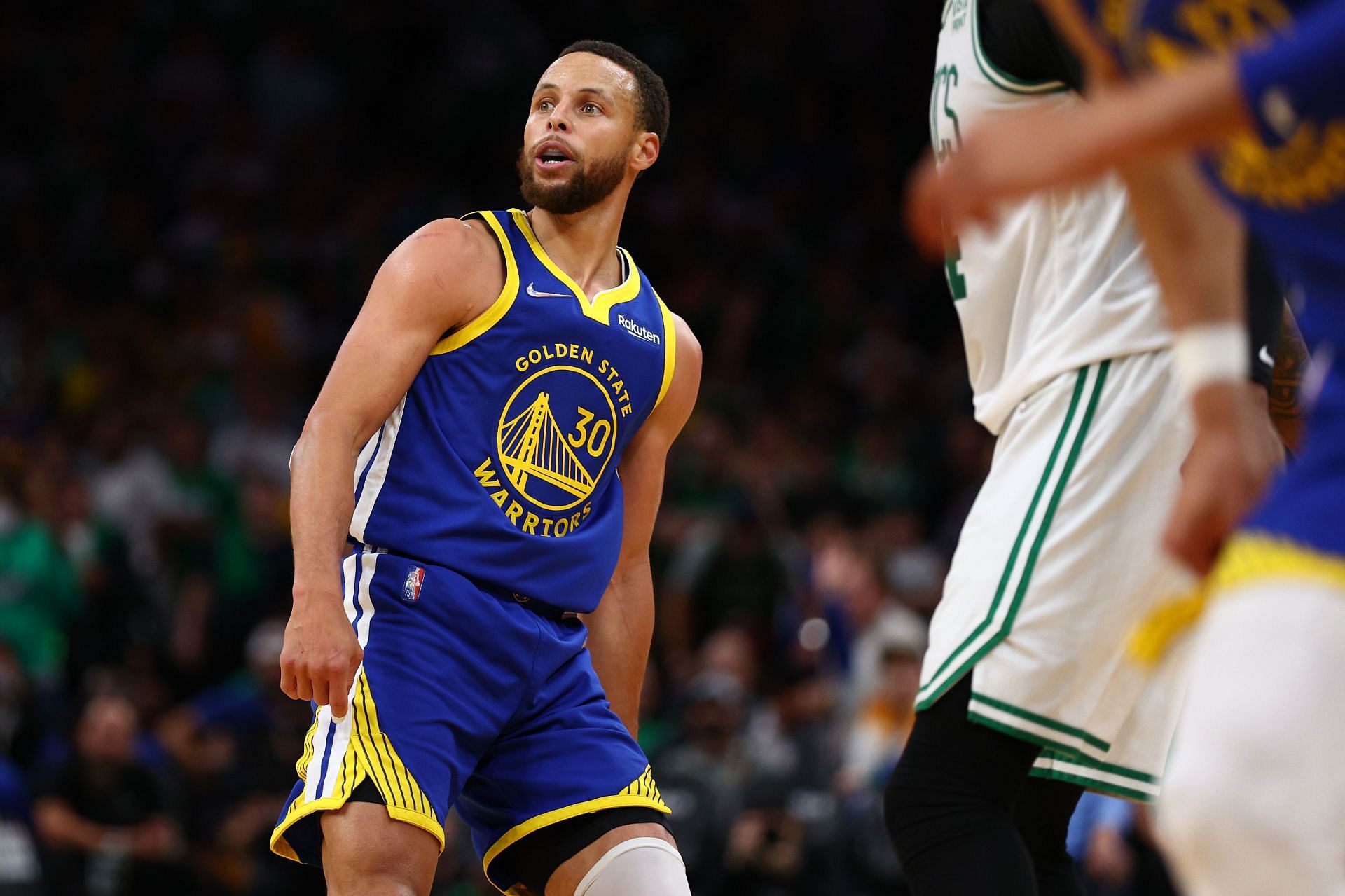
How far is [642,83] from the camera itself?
4.65 meters

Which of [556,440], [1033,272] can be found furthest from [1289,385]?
[556,440]

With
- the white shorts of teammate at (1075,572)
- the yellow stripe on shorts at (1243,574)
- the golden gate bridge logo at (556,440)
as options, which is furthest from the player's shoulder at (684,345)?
the yellow stripe on shorts at (1243,574)

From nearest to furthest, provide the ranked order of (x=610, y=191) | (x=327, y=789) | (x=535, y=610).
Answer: (x=327, y=789) < (x=535, y=610) < (x=610, y=191)

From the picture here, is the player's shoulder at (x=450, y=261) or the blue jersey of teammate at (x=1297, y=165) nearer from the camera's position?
the blue jersey of teammate at (x=1297, y=165)

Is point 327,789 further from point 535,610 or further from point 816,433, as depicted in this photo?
point 816,433

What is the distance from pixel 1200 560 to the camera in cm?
245

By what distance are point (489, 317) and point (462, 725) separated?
98cm

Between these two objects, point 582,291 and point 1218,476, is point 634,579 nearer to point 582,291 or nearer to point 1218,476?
point 582,291

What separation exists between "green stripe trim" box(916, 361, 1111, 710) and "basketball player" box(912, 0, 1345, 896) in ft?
3.21

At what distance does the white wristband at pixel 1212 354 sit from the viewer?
243 cm

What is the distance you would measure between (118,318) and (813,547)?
18.8ft

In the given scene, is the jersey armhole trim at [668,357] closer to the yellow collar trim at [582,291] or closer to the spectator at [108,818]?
the yellow collar trim at [582,291]

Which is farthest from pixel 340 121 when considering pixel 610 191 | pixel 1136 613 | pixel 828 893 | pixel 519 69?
pixel 1136 613

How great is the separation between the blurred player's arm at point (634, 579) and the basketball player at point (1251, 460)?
86.7 inches
